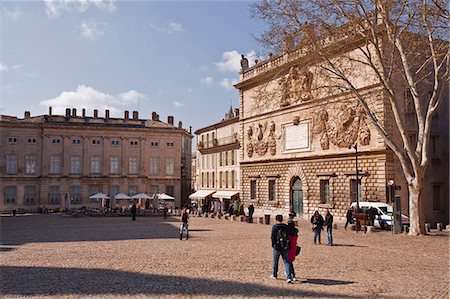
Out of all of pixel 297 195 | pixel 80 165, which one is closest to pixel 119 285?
pixel 297 195

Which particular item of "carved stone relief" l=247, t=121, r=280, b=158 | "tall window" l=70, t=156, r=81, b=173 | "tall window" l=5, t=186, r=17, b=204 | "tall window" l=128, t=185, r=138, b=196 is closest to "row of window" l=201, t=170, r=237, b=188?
"tall window" l=128, t=185, r=138, b=196

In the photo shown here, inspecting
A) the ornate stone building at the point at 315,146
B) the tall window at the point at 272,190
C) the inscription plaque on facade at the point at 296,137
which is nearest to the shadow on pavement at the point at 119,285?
the ornate stone building at the point at 315,146

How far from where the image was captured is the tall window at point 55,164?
2068 inches

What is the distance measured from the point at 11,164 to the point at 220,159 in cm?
2371

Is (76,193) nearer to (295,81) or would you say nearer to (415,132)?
(295,81)

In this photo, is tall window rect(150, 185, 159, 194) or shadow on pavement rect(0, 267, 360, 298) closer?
shadow on pavement rect(0, 267, 360, 298)

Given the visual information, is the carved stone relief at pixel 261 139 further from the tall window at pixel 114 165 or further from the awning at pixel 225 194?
the tall window at pixel 114 165

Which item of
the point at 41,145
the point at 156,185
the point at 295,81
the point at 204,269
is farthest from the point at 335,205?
the point at 41,145

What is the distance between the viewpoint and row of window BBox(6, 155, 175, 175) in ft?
168

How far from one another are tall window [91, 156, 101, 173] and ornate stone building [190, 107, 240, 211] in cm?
1224

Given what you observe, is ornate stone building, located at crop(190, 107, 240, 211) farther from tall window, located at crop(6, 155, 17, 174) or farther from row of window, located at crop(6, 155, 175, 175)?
tall window, located at crop(6, 155, 17, 174)

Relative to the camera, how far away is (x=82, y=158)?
176ft

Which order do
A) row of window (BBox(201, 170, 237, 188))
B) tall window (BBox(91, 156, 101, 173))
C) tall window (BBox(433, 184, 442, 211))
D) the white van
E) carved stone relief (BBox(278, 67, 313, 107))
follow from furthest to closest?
tall window (BBox(91, 156, 101, 173)) → row of window (BBox(201, 170, 237, 188)) → carved stone relief (BBox(278, 67, 313, 107)) → tall window (BBox(433, 184, 442, 211)) → the white van

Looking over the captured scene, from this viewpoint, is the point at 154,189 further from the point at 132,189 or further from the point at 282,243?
the point at 282,243
